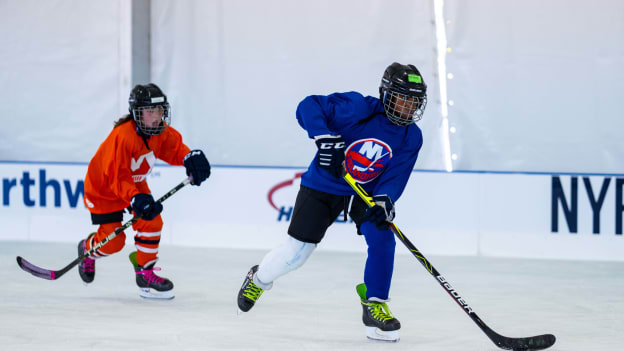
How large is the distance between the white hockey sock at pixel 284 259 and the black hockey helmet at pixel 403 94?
1.73ft

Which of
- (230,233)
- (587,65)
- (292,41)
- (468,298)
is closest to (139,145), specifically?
(468,298)

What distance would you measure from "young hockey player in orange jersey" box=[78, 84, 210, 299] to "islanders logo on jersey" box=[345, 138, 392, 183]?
844 millimetres

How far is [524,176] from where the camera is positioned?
16.7 feet

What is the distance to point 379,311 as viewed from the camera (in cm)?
288

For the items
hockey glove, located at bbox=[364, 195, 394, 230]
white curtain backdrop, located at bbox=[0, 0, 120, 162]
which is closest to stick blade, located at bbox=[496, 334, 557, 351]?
hockey glove, located at bbox=[364, 195, 394, 230]

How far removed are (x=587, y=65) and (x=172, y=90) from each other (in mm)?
3049

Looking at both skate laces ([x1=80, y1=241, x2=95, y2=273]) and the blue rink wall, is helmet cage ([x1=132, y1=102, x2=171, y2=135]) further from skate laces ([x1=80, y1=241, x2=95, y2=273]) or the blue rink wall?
the blue rink wall

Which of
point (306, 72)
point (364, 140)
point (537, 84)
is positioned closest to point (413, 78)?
point (364, 140)

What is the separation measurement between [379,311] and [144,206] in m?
1.02

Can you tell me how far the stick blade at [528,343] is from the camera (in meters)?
2.62

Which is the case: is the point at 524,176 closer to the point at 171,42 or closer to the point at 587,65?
the point at 587,65

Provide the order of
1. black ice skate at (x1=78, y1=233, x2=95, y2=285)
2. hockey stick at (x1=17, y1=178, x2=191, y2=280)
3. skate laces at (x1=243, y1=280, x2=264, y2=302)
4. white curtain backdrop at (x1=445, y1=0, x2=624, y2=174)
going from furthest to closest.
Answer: white curtain backdrop at (x1=445, y1=0, x2=624, y2=174), black ice skate at (x1=78, y1=233, x2=95, y2=285), hockey stick at (x1=17, y1=178, x2=191, y2=280), skate laces at (x1=243, y1=280, x2=264, y2=302)

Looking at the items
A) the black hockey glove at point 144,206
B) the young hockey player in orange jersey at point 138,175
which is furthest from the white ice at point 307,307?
the black hockey glove at point 144,206

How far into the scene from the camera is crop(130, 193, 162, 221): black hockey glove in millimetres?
3332
